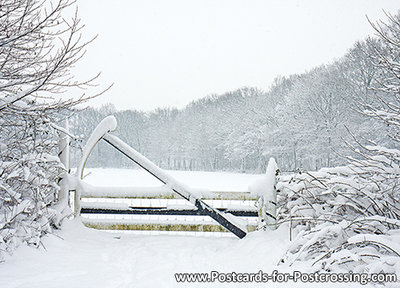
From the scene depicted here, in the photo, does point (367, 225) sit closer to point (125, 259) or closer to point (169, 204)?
point (125, 259)

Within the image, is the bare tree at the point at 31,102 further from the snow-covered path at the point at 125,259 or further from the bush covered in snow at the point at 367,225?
the bush covered in snow at the point at 367,225

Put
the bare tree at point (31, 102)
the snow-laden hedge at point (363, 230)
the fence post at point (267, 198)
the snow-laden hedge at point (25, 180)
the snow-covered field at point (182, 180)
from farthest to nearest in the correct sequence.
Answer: the snow-covered field at point (182, 180) → the fence post at point (267, 198) → the snow-laden hedge at point (25, 180) → the bare tree at point (31, 102) → the snow-laden hedge at point (363, 230)

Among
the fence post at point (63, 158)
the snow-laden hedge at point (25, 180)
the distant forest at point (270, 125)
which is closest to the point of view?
the snow-laden hedge at point (25, 180)

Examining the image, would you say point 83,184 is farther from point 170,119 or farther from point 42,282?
point 170,119

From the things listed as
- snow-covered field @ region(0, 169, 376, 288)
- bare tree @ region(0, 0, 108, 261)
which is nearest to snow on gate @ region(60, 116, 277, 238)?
snow-covered field @ region(0, 169, 376, 288)

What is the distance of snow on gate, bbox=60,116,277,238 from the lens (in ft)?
16.3

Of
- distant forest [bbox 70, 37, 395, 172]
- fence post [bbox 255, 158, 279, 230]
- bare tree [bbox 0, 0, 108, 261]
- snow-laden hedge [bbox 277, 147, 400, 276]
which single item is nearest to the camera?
snow-laden hedge [bbox 277, 147, 400, 276]

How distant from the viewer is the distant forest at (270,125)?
91.7ft

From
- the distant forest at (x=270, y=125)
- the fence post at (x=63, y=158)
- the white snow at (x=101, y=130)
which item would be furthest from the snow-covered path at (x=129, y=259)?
the distant forest at (x=270, y=125)

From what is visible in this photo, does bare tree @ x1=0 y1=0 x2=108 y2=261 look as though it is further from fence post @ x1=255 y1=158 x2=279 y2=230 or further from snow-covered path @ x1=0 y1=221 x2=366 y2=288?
fence post @ x1=255 y1=158 x2=279 y2=230

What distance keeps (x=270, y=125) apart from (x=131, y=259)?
133 ft

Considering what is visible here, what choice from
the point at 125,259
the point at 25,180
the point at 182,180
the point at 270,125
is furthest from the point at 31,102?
the point at 270,125

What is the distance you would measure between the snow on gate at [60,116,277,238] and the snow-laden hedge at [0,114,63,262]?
604 millimetres

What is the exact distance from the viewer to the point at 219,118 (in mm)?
60688
